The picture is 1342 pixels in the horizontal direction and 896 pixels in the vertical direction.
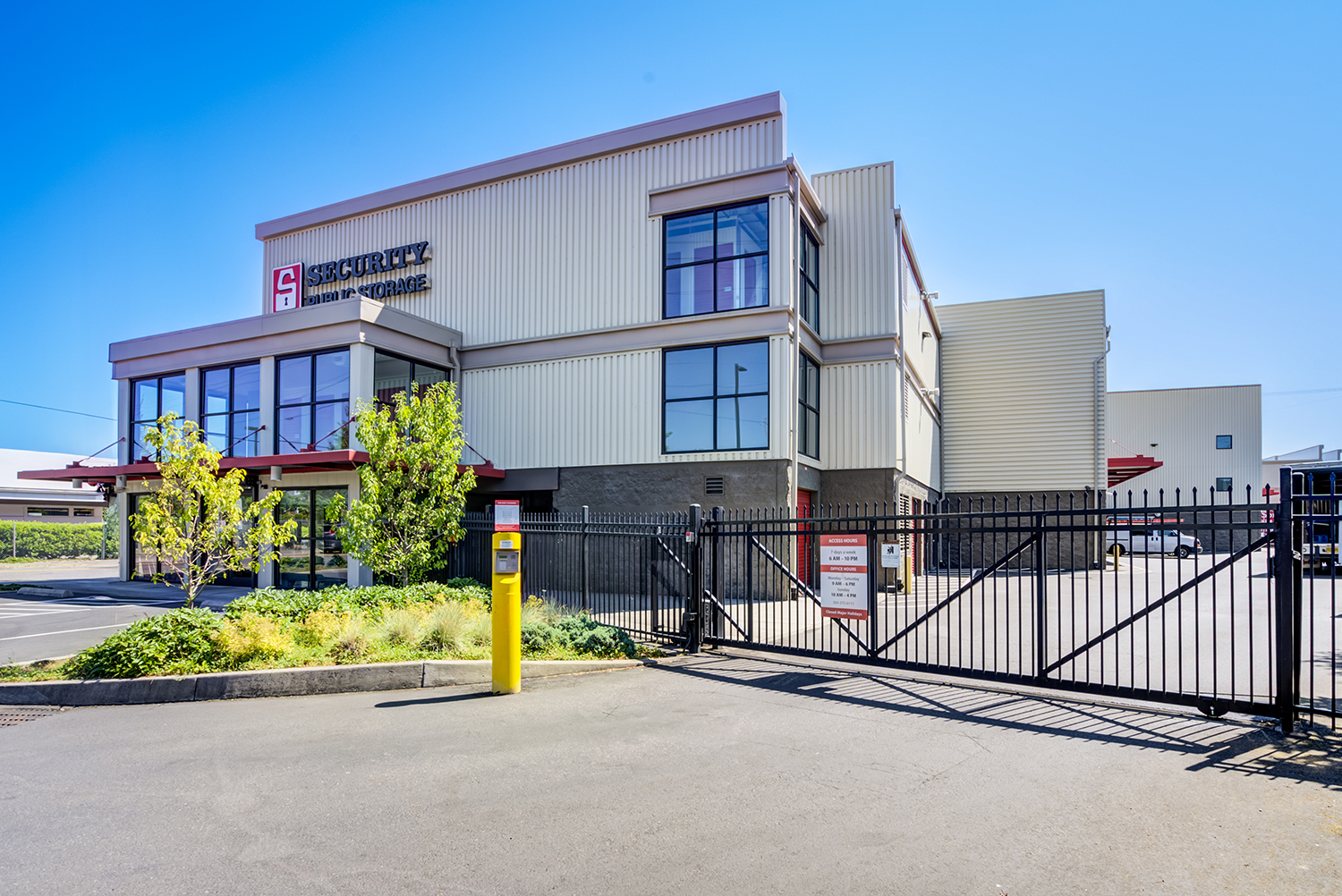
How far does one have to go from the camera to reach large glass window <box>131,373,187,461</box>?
21.0 metres

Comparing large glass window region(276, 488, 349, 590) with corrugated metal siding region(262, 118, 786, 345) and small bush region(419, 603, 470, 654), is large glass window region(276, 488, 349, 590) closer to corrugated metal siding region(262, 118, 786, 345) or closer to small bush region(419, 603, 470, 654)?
corrugated metal siding region(262, 118, 786, 345)

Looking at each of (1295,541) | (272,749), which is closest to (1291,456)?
(1295,541)

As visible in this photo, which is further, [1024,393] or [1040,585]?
[1024,393]

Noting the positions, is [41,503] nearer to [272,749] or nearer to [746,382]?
[746,382]

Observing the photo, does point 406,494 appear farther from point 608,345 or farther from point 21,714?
point 608,345

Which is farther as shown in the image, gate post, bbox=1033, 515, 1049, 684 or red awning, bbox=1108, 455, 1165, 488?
red awning, bbox=1108, 455, 1165, 488

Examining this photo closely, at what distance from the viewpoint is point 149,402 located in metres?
21.5

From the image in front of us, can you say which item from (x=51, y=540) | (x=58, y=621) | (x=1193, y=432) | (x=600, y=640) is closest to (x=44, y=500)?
(x=51, y=540)

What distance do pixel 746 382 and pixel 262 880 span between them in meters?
14.1

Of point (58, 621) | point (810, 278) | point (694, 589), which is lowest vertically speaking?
point (58, 621)

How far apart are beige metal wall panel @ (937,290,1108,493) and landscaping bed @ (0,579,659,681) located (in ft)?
72.1

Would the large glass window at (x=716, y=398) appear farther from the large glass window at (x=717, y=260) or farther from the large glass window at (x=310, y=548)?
the large glass window at (x=310, y=548)

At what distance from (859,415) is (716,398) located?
4.25m

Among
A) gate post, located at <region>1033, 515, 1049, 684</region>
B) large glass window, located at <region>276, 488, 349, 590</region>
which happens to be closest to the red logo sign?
large glass window, located at <region>276, 488, 349, 590</region>
